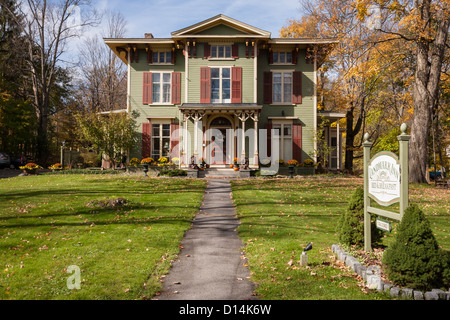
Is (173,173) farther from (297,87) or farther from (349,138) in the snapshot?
(349,138)

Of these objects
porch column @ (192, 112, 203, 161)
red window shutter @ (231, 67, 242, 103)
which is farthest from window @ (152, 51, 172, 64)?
porch column @ (192, 112, 203, 161)

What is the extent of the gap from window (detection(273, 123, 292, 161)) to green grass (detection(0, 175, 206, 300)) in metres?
10.7

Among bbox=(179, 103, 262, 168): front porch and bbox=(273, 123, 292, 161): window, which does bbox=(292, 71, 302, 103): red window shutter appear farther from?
bbox=(179, 103, 262, 168): front porch

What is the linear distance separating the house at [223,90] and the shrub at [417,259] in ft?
55.8

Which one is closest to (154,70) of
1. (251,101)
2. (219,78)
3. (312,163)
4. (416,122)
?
(219,78)

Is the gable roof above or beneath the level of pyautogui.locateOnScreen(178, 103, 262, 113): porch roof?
above

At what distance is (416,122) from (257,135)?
30.0 feet

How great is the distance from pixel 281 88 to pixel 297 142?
3.84 metres

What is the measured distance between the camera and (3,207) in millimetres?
10117

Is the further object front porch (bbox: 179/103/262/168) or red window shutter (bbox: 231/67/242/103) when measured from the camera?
red window shutter (bbox: 231/67/242/103)

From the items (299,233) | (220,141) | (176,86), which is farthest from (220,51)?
(299,233)

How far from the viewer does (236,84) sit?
71.9 ft

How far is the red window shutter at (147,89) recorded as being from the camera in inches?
891

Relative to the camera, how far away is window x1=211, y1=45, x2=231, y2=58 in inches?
877
